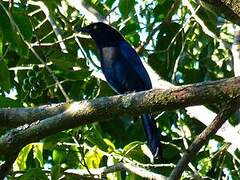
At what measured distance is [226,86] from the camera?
203 cm

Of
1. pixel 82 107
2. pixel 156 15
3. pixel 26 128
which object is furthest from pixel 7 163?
pixel 156 15

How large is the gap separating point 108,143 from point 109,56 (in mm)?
1788

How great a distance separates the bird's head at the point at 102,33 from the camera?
4797 mm

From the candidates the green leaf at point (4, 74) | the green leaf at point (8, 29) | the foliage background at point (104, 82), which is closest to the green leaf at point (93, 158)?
the foliage background at point (104, 82)

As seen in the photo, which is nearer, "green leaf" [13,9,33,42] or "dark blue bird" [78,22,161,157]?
"green leaf" [13,9,33,42]

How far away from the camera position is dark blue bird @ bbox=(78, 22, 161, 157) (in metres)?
4.92

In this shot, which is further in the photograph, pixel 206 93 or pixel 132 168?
pixel 132 168

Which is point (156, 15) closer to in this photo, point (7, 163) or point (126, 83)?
point (126, 83)

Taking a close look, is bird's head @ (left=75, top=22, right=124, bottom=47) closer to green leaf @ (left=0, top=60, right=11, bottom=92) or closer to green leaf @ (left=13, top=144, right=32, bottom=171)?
green leaf @ (left=13, top=144, right=32, bottom=171)

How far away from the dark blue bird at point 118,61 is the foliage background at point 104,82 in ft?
0.39

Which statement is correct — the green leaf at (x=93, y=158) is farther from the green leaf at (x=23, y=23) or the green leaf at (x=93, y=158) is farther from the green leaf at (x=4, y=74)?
the green leaf at (x=23, y=23)

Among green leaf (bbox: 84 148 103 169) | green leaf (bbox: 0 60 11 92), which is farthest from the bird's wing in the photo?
green leaf (bbox: 0 60 11 92)

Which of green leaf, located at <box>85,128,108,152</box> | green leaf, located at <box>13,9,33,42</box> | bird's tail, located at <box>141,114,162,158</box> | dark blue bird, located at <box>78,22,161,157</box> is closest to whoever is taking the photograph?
green leaf, located at <box>13,9,33,42</box>

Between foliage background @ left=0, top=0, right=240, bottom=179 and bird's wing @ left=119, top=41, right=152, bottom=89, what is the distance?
0.10 meters
